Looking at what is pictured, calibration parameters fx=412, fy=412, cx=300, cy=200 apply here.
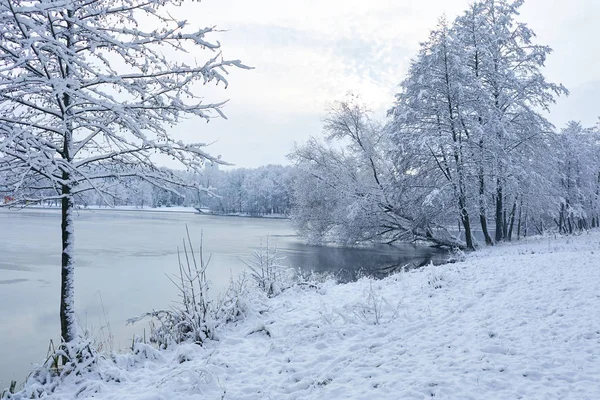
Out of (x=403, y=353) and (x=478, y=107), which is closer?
(x=403, y=353)

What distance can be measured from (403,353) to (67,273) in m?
4.99

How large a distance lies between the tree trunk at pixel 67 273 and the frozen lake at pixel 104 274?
503 millimetres

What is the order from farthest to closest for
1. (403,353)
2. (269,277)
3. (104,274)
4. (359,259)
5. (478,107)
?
(359,259) → (478,107) → (104,274) → (269,277) → (403,353)

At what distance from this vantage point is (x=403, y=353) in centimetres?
553

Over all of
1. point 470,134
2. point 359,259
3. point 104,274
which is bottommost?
point 359,259

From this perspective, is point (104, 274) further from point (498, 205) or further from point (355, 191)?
point (498, 205)

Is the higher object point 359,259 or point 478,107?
point 478,107

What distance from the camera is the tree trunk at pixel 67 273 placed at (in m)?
6.12

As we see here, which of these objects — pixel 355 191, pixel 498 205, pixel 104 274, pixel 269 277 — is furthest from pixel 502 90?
pixel 104 274

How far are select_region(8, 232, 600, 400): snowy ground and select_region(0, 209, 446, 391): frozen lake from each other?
2.91m

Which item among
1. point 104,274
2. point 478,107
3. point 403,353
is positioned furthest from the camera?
point 478,107

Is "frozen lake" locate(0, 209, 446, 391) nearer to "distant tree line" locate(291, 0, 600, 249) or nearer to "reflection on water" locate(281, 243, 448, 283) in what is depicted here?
"reflection on water" locate(281, 243, 448, 283)

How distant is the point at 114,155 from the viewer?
20.3 feet

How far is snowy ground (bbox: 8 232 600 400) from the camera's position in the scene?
14.9 ft
